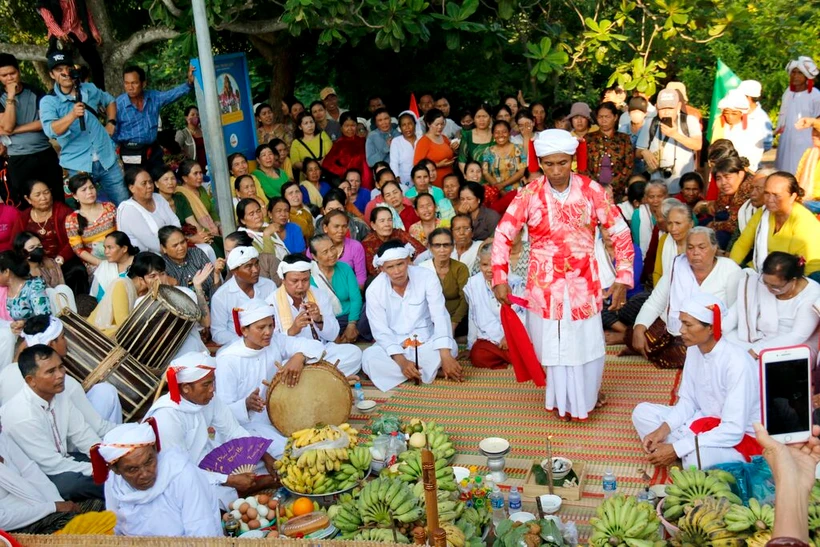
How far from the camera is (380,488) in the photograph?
4.25 m

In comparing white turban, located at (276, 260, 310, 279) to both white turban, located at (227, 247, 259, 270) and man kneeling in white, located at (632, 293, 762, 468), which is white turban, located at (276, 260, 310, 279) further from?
man kneeling in white, located at (632, 293, 762, 468)

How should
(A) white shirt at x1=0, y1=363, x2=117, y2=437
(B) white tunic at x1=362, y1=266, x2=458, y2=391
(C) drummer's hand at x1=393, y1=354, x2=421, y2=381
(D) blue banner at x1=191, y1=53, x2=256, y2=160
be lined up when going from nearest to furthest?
(A) white shirt at x1=0, y1=363, x2=117, y2=437 < (C) drummer's hand at x1=393, y1=354, x2=421, y2=381 < (B) white tunic at x1=362, y1=266, x2=458, y2=391 < (D) blue banner at x1=191, y1=53, x2=256, y2=160

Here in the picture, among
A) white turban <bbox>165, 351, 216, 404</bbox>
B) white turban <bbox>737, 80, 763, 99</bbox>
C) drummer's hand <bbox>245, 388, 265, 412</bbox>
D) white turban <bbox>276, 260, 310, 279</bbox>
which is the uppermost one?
white turban <bbox>737, 80, 763, 99</bbox>

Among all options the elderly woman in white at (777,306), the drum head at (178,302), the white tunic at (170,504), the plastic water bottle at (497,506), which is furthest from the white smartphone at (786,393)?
the drum head at (178,302)

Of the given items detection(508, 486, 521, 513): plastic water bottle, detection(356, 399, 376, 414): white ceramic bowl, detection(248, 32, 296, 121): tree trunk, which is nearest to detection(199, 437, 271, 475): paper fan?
detection(356, 399, 376, 414): white ceramic bowl

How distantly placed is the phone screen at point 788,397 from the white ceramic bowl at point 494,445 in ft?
5.35

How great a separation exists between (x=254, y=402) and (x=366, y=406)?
0.91 meters

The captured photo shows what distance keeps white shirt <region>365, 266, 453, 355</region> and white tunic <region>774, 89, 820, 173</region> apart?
188 inches

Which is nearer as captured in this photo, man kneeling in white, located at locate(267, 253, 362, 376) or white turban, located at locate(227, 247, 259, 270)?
man kneeling in white, located at locate(267, 253, 362, 376)

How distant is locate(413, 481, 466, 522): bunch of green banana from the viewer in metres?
4.25

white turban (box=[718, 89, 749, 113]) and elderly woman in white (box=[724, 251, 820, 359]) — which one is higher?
white turban (box=[718, 89, 749, 113])

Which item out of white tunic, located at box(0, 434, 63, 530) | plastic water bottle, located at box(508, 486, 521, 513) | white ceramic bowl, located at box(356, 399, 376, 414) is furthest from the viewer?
white ceramic bowl, located at box(356, 399, 376, 414)

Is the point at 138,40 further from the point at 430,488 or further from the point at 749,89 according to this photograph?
the point at 430,488

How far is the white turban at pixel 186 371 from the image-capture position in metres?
4.84
